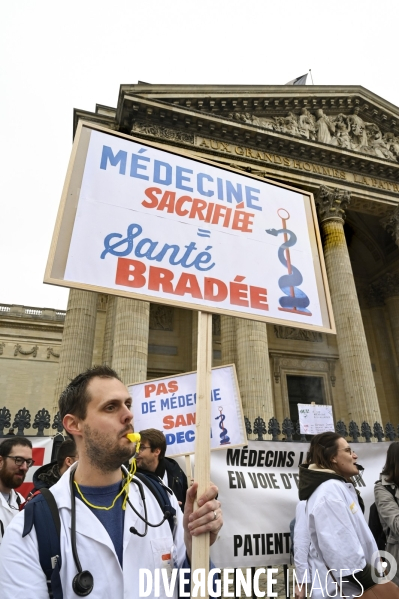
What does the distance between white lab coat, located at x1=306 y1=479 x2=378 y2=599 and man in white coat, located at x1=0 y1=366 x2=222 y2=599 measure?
1.29 metres

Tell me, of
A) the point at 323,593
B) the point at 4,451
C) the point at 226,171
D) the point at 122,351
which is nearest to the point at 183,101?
the point at 122,351

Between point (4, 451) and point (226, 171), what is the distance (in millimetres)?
3345

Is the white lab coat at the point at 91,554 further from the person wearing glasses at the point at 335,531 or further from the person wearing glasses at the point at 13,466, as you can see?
the person wearing glasses at the point at 13,466

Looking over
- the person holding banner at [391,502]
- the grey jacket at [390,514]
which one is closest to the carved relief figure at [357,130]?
the person holding banner at [391,502]

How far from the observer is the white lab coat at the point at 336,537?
2584mm

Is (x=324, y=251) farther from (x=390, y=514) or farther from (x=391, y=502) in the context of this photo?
(x=390, y=514)

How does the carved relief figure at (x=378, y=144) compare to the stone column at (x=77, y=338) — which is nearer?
the stone column at (x=77, y=338)

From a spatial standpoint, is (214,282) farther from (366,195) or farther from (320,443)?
(366,195)

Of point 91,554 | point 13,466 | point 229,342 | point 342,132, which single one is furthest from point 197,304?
point 342,132

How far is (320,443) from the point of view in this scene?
3.29 m

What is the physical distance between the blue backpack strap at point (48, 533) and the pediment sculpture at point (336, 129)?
18.0 m

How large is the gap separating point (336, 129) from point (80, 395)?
20810 millimetres

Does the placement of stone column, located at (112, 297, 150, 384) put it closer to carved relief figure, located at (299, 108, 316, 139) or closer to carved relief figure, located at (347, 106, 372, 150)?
carved relief figure, located at (299, 108, 316, 139)

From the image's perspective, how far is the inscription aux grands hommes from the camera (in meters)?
16.3
